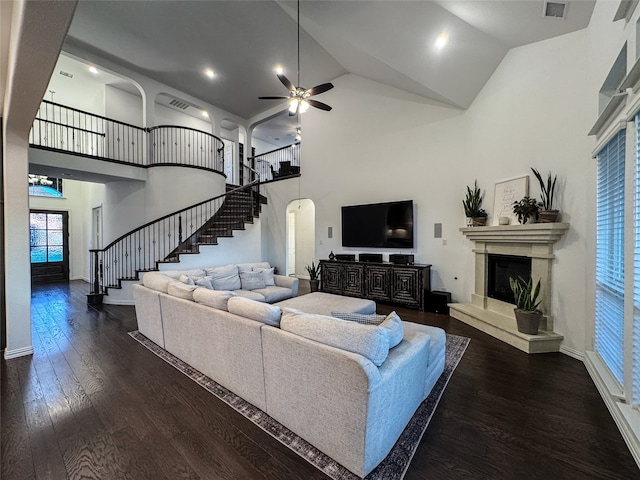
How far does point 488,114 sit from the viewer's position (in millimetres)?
4484

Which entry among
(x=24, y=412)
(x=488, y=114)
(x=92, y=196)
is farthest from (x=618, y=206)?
(x=92, y=196)

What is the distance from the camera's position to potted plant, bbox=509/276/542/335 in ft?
11.0

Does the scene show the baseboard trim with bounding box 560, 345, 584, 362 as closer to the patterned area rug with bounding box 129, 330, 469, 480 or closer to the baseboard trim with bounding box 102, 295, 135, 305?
the patterned area rug with bounding box 129, 330, 469, 480

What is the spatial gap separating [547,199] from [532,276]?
1.02 metres

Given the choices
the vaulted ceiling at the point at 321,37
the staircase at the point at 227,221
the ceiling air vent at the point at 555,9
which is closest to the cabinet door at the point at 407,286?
the vaulted ceiling at the point at 321,37

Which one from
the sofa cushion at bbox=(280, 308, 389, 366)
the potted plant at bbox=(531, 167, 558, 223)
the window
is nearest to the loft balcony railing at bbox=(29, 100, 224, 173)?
the window

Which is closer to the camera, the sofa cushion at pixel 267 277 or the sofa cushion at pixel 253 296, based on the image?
the sofa cushion at pixel 253 296

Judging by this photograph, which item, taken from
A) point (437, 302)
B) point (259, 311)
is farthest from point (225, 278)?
point (437, 302)

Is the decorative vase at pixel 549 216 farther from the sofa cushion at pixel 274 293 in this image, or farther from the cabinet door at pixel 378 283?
the sofa cushion at pixel 274 293

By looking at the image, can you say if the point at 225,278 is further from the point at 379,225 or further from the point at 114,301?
the point at 379,225

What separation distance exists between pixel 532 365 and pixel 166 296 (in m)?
4.17

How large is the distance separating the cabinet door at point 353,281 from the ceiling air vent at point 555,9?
180 inches

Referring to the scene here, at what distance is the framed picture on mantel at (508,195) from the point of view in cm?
391

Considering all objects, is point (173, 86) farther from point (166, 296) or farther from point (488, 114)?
point (488, 114)
